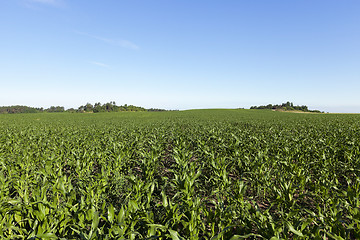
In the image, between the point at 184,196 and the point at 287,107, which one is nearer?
the point at 184,196

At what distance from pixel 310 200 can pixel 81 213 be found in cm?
628

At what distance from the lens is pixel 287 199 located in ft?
14.5

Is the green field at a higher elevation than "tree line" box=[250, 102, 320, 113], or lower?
lower

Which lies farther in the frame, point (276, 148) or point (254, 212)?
point (276, 148)

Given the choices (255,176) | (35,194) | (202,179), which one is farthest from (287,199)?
(35,194)

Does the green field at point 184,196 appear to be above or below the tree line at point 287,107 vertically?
below

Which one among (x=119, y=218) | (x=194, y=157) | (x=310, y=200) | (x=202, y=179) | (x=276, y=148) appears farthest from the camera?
(x=194, y=157)

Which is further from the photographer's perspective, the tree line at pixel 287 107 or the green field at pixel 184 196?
the tree line at pixel 287 107

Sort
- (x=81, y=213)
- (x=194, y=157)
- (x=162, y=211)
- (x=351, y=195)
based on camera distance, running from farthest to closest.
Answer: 1. (x=194, y=157)
2. (x=162, y=211)
3. (x=351, y=195)
4. (x=81, y=213)

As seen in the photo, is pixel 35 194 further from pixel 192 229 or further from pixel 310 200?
pixel 310 200

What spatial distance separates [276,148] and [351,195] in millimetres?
4977

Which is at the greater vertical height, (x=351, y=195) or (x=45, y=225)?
(x=351, y=195)

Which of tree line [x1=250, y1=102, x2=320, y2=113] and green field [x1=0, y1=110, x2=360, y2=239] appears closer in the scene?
green field [x1=0, y1=110, x2=360, y2=239]

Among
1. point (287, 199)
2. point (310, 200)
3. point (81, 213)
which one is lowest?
point (310, 200)
